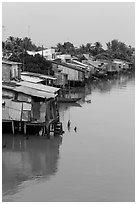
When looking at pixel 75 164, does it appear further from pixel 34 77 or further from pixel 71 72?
pixel 71 72

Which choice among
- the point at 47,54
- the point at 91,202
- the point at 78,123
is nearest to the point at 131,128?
the point at 78,123

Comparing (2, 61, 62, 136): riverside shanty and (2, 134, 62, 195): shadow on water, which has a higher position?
(2, 61, 62, 136): riverside shanty

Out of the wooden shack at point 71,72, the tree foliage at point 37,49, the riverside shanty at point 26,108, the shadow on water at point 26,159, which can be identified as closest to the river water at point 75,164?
the shadow on water at point 26,159

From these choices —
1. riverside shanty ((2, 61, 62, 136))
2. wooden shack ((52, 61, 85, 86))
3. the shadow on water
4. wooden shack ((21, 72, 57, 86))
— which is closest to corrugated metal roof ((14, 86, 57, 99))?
riverside shanty ((2, 61, 62, 136))

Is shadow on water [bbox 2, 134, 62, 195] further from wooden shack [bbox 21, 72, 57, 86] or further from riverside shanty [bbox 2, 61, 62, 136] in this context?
wooden shack [bbox 21, 72, 57, 86]

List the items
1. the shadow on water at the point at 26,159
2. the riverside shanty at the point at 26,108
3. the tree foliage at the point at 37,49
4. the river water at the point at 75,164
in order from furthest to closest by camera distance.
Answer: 1. the tree foliage at the point at 37,49
2. the riverside shanty at the point at 26,108
3. the shadow on water at the point at 26,159
4. the river water at the point at 75,164

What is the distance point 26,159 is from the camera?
39.6 feet

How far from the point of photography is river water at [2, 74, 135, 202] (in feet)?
30.6

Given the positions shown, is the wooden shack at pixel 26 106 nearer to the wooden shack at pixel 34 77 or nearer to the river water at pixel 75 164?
the river water at pixel 75 164

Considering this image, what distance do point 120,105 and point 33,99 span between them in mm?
11128

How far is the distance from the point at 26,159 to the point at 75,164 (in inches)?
69.2

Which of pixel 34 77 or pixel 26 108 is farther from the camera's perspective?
pixel 34 77

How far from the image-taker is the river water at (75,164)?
30.6 feet

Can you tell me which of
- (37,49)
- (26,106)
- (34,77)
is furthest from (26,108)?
(37,49)
